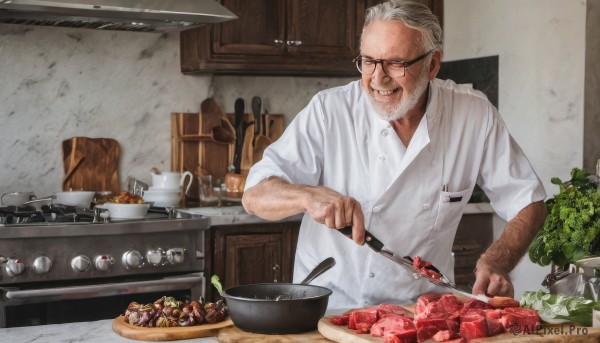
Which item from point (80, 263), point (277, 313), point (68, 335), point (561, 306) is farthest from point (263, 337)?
point (80, 263)

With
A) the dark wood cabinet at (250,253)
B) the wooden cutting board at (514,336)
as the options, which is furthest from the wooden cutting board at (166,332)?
the dark wood cabinet at (250,253)

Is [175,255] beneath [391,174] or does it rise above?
beneath

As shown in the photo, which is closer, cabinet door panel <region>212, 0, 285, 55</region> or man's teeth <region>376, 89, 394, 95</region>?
man's teeth <region>376, 89, 394, 95</region>

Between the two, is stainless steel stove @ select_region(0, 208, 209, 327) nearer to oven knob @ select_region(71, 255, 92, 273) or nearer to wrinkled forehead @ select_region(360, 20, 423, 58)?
oven knob @ select_region(71, 255, 92, 273)

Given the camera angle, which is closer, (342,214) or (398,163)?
(342,214)

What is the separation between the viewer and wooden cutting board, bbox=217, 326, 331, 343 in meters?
2.02

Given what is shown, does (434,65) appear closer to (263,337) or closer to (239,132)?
(263,337)

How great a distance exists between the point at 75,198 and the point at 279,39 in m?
1.22

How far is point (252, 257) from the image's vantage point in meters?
4.00

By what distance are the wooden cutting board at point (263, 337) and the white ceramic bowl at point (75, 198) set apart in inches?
85.2

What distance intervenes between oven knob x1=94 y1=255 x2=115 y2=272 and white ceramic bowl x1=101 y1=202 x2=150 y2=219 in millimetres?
224

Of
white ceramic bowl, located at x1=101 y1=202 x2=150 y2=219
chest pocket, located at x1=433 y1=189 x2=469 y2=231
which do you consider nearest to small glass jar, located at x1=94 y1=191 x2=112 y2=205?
white ceramic bowl, located at x1=101 y1=202 x2=150 y2=219

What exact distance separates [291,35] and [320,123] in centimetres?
171

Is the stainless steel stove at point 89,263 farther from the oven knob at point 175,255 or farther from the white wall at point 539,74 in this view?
the white wall at point 539,74
